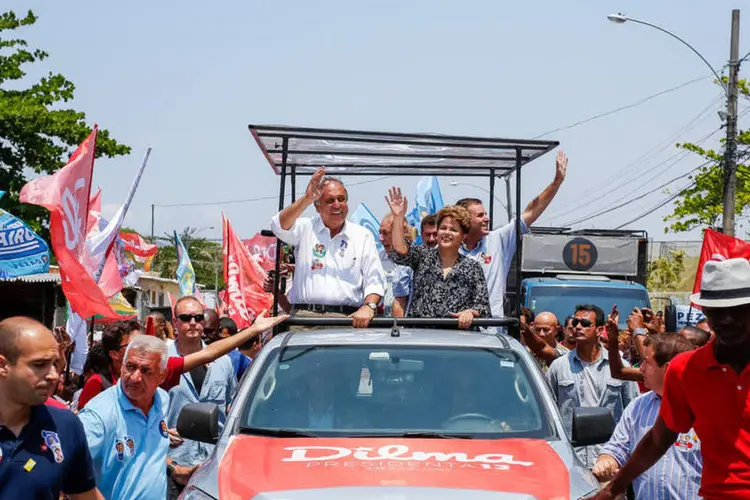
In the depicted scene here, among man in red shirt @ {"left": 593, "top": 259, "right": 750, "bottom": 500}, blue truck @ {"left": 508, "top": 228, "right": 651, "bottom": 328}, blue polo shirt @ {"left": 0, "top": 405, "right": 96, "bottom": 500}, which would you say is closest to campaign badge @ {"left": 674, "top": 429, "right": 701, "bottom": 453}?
man in red shirt @ {"left": 593, "top": 259, "right": 750, "bottom": 500}

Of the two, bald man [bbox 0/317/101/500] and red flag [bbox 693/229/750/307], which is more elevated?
red flag [bbox 693/229/750/307]

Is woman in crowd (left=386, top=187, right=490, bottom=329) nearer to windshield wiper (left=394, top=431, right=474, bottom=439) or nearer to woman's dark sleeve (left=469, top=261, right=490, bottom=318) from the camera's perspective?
woman's dark sleeve (left=469, top=261, right=490, bottom=318)

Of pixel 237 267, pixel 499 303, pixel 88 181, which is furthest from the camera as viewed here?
pixel 237 267

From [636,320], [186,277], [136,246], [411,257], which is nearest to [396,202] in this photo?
[411,257]

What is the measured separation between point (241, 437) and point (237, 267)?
1404 cm

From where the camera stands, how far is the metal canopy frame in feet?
26.3

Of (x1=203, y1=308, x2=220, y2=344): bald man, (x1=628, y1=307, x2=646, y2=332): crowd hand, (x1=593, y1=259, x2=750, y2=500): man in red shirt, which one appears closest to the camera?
(x1=593, y1=259, x2=750, y2=500): man in red shirt

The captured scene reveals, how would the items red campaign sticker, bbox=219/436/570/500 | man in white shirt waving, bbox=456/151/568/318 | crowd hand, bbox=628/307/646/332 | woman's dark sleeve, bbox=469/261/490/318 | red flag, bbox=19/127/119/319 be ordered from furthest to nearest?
red flag, bbox=19/127/119/319, crowd hand, bbox=628/307/646/332, man in white shirt waving, bbox=456/151/568/318, woman's dark sleeve, bbox=469/261/490/318, red campaign sticker, bbox=219/436/570/500

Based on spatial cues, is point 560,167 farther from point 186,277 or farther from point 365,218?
point 186,277

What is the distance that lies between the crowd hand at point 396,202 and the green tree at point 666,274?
40.3 meters

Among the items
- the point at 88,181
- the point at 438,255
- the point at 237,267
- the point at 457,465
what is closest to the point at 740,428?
the point at 457,465

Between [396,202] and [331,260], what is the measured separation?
59cm

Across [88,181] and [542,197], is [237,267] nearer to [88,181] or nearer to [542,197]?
[88,181]

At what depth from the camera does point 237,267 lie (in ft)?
63.5
